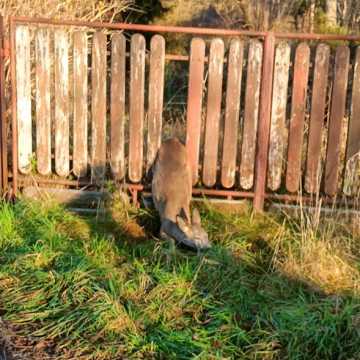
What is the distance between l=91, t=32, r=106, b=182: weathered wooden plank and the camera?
21.8 ft

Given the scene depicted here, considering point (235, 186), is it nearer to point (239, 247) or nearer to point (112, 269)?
point (239, 247)

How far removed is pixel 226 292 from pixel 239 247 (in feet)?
2.72

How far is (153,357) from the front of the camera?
4.30 m

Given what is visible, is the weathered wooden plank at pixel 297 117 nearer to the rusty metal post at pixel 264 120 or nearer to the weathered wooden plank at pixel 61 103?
the rusty metal post at pixel 264 120

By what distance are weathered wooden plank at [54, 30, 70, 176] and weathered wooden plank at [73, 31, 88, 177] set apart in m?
0.09

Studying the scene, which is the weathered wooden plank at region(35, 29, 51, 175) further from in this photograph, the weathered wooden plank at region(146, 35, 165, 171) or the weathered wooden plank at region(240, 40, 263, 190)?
the weathered wooden plank at region(240, 40, 263, 190)

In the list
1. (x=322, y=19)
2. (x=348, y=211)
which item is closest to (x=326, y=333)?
(x=348, y=211)

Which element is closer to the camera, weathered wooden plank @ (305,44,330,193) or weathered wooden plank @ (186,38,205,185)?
weathered wooden plank @ (305,44,330,193)

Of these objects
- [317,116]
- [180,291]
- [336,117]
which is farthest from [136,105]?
[180,291]

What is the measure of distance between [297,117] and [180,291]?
241 centimetres

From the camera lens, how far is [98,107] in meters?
6.75

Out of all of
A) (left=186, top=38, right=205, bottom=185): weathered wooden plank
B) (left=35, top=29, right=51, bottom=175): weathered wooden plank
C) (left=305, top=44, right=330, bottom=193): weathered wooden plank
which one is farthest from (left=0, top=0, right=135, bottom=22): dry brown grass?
(left=305, top=44, right=330, bottom=193): weathered wooden plank

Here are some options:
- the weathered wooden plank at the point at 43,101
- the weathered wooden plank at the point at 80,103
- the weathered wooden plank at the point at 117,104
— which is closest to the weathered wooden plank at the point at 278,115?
the weathered wooden plank at the point at 117,104

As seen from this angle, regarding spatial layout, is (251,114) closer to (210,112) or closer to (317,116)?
(210,112)
